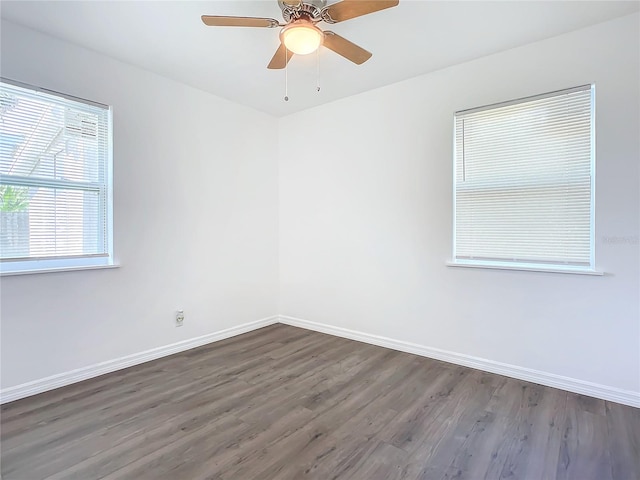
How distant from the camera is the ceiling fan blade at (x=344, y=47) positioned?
2027mm

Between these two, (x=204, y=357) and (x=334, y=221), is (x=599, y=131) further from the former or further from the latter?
(x=204, y=357)

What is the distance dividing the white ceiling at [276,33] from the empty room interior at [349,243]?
0.06ft

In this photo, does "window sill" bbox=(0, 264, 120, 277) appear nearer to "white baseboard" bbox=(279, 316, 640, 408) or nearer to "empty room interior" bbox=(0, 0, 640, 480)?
"empty room interior" bbox=(0, 0, 640, 480)

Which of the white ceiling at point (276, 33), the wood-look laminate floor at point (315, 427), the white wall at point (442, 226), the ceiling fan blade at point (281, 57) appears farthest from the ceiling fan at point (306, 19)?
the wood-look laminate floor at point (315, 427)

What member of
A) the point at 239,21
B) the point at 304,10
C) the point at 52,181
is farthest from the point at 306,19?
the point at 52,181

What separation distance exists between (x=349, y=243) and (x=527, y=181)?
5.79ft

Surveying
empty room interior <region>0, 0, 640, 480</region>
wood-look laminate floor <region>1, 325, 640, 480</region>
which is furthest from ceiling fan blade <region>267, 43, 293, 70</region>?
wood-look laminate floor <region>1, 325, 640, 480</region>

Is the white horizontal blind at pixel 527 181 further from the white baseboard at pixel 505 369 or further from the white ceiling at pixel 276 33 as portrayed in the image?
the white baseboard at pixel 505 369

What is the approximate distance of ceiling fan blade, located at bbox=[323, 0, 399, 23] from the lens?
68.2 inches

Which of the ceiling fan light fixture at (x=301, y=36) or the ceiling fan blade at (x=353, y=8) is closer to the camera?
the ceiling fan blade at (x=353, y=8)

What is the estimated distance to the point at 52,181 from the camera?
8.34 ft

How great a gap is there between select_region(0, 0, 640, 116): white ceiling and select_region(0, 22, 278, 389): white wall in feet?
0.85

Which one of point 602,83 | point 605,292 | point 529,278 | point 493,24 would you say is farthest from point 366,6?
point 605,292

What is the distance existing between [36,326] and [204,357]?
1304 millimetres
